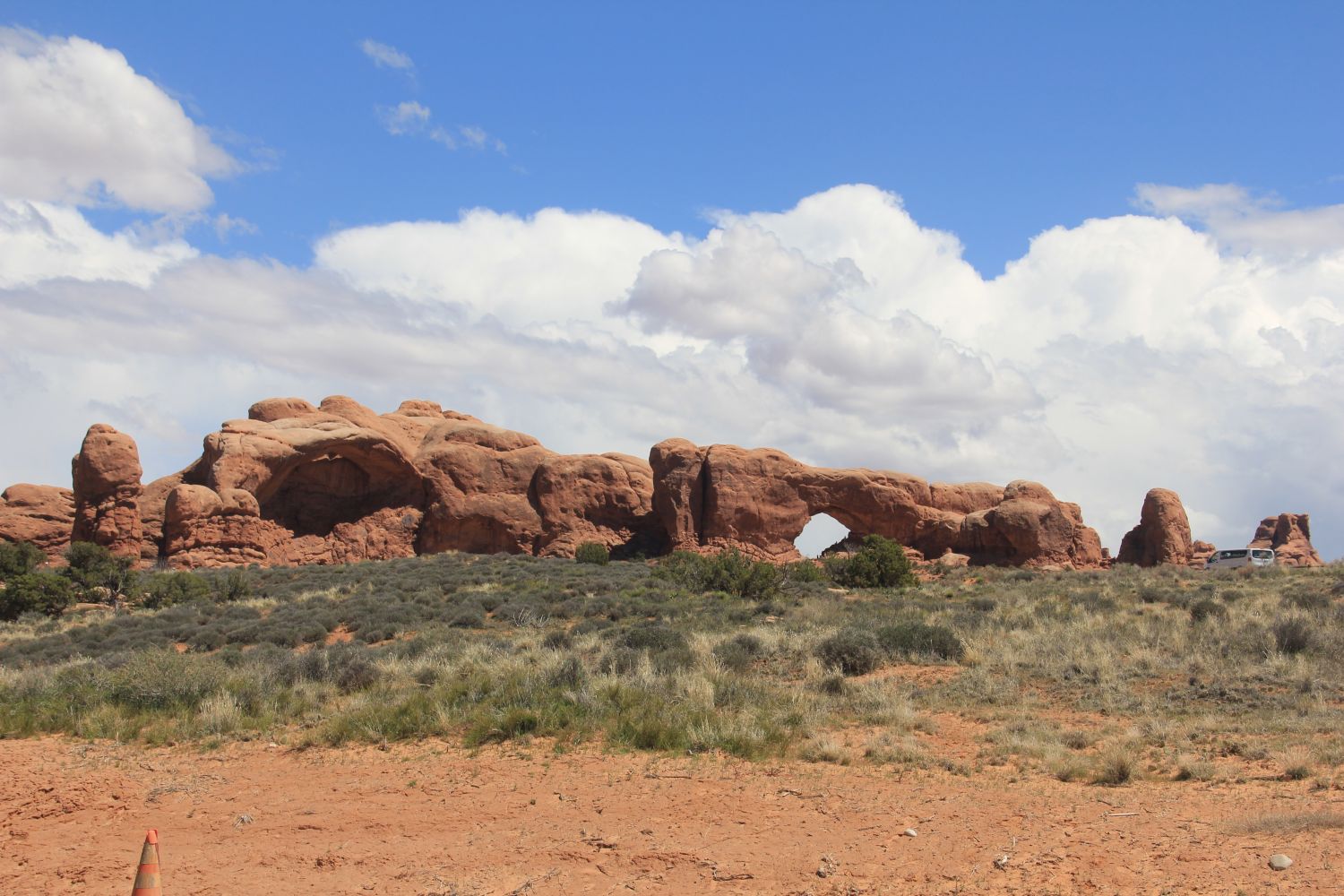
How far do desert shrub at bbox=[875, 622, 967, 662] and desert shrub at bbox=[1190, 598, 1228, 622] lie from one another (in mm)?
5097

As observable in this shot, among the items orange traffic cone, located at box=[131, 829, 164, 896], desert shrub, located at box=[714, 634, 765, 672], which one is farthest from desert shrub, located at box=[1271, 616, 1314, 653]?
orange traffic cone, located at box=[131, 829, 164, 896]

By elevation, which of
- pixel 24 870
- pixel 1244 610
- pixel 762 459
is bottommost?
pixel 24 870

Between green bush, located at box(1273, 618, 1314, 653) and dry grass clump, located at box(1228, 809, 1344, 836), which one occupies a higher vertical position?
green bush, located at box(1273, 618, 1314, 653)

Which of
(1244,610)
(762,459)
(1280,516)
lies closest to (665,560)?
(762,459)

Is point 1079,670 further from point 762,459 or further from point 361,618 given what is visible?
point 762,459

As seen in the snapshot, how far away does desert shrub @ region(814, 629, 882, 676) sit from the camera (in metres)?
15.0

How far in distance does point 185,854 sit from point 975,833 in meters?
6.20

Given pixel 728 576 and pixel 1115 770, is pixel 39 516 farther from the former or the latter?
pixel 1115 770

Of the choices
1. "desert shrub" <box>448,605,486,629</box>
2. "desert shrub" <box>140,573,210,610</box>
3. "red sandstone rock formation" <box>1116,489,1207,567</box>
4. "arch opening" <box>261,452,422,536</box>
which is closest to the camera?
"desert shrub" <box>448,605,486,629</box>

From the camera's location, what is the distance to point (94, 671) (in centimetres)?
1430

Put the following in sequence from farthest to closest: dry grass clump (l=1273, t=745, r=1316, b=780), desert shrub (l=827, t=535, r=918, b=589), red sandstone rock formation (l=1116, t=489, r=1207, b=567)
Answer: red sandstone rock formation (l=1116, t=489, r=1207, b=567) → desert shrub (l=827, t=535, r=918, b=589) → dry grass clump (l=1273, t=745, r=1316, b=780)

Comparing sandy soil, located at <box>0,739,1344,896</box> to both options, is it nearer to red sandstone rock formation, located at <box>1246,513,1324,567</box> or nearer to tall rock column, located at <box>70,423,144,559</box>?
tall rock column, located at <box>70,423,144,559</box>

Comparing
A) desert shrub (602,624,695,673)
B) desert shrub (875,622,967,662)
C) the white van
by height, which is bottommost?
desert shrub (602,624,695,673)

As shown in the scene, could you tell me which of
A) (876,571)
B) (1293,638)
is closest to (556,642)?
(1293,638)
